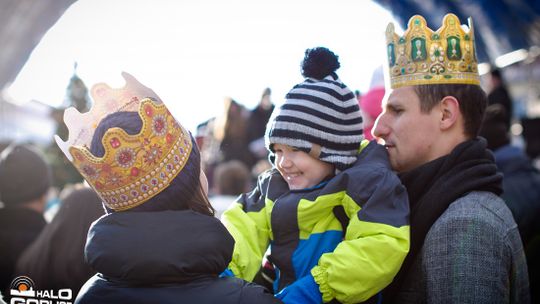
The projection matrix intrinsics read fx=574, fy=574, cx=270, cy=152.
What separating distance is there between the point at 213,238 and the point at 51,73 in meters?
0.85

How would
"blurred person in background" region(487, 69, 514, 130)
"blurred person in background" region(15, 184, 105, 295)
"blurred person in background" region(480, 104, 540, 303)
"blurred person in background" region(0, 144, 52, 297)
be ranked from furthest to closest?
"blurred person in background" region(487, 69, 514, 130) → "blurred person in background" region(480, 104, 540, 303) → "blurred person in background" region(0, 144, 52, 297) → "blurred person in background" region(15, 184, 105, 295)

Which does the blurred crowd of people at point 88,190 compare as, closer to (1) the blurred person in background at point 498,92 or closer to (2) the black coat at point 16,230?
(2) the black coat at point 16,230

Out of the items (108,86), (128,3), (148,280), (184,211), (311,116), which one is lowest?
(148,280)

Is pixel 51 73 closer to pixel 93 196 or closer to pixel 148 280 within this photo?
pixel 93 196

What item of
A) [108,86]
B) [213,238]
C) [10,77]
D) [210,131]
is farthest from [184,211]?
[210,131]

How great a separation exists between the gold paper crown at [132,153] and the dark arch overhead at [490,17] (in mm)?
841

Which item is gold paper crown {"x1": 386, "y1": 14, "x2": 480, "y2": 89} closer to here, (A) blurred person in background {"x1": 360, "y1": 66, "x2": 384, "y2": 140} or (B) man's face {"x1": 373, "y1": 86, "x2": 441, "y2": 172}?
(B) man's face {"x1": 373, "y1": 86, "x2": 441, "y2": 172}

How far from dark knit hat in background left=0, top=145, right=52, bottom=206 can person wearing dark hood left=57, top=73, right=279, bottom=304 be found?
1.51 metres

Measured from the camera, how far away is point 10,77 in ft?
6.54

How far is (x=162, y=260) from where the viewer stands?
140 cm

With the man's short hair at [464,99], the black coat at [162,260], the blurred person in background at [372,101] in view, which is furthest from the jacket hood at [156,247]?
the blurred person in background at [372,101]

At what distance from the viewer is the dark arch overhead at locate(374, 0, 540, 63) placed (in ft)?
6.41

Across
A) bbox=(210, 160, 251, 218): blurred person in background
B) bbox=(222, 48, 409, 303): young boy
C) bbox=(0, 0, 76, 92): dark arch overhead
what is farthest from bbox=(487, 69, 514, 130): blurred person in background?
bbox=(0, 0, 76, 92): dark arch overhead

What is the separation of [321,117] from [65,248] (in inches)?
47.8
